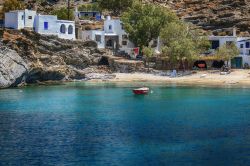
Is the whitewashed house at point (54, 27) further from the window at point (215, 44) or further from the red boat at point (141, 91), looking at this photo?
the red boat at point (141, 91)

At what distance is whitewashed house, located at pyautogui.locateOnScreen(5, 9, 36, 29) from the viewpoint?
416ft

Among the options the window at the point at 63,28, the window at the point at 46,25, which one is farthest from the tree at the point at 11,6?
the window at the point at 46,25

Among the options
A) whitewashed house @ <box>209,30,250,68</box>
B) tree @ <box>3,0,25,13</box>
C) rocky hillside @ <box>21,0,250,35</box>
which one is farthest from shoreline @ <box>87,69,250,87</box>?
tree @ <box>3,0,25,13</box>

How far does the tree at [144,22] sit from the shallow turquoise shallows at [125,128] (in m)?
31.4

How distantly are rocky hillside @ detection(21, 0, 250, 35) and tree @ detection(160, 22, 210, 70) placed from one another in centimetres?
1610

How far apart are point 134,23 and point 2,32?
3175 centimetres

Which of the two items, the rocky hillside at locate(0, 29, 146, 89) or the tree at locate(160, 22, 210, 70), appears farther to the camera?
the tree at locate(160, 22, 210, 70)

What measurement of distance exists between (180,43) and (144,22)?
12.6 m

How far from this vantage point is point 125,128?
6606 centimetres

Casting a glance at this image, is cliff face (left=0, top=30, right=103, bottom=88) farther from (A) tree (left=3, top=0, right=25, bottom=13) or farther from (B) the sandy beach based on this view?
(A) tree (left=3, top=0, right=25, bottom=13)

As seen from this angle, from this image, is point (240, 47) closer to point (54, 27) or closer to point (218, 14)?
point (218, 14)

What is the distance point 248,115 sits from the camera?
250 ft

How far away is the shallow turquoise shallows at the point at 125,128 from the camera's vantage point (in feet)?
170

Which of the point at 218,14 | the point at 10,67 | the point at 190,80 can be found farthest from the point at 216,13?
the point at 10,67
